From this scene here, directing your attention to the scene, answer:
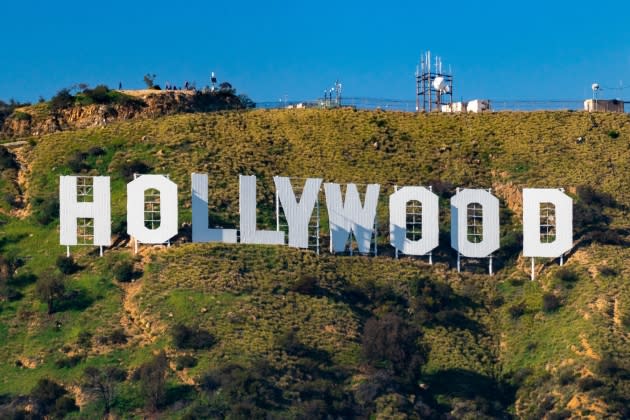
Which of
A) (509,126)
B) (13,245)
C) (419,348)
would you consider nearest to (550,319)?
(419,348)

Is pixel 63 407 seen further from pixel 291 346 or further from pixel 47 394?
pixel 291 346

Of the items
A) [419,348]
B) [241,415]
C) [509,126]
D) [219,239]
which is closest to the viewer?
[241,415]

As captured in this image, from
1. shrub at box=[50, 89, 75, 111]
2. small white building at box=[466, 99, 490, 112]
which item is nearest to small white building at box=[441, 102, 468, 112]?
small white building at box=[466, 99, 490, 112]

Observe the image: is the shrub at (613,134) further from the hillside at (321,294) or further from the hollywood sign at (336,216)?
the hollywood sign at (336,216)

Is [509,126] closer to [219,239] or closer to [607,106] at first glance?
[607,106]

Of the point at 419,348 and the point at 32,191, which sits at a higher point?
the point at 32,191

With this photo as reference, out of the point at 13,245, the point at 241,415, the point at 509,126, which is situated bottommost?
the point at 241,415
